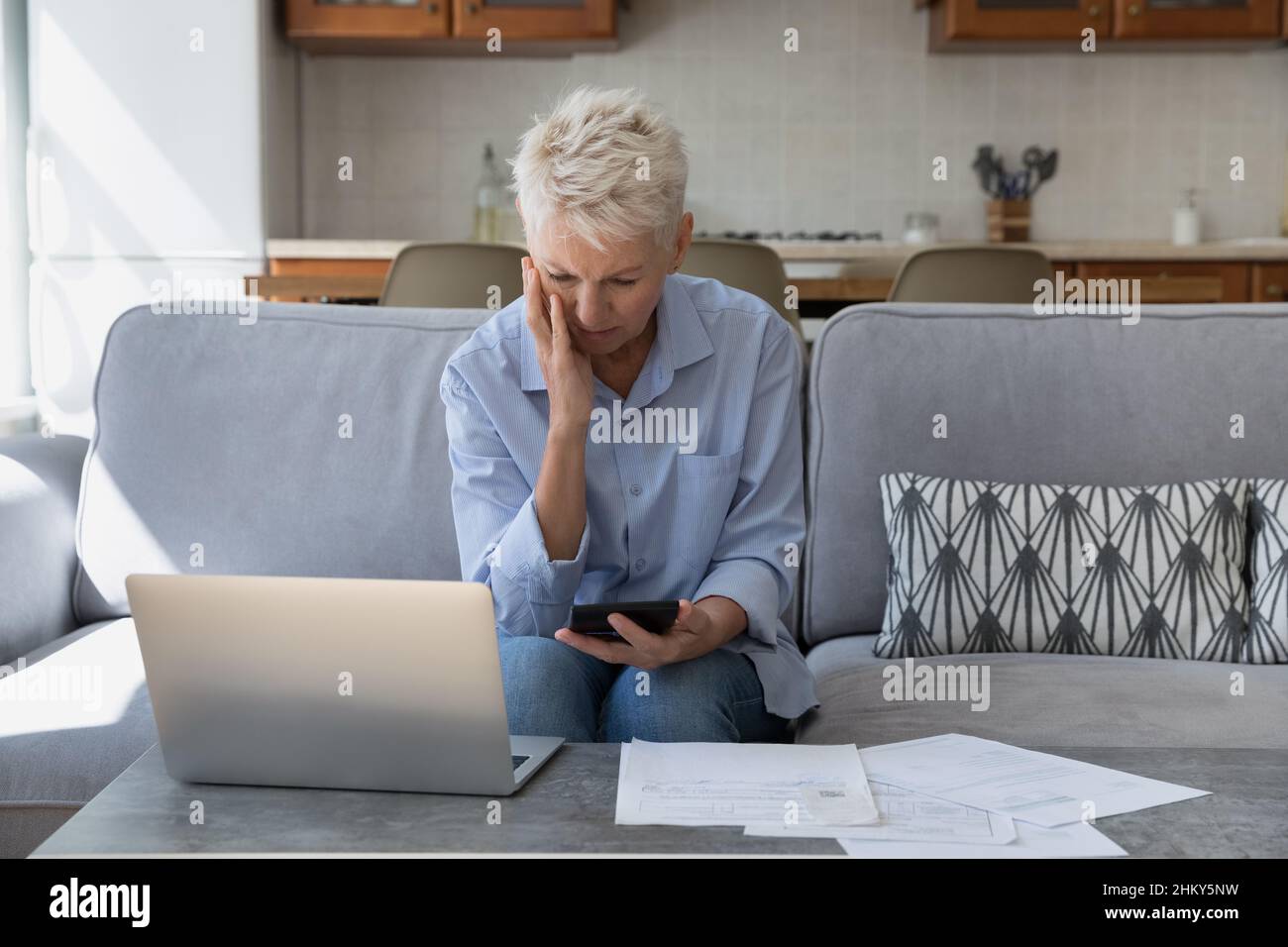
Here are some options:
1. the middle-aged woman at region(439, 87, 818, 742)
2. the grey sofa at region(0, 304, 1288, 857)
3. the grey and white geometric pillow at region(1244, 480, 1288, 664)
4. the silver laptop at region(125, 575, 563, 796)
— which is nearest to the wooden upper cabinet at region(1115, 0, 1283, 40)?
the grey sofa at region(0, 304, 1288, 857)

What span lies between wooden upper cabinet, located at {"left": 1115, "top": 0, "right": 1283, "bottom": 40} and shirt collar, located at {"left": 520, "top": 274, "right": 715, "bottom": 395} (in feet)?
10.7

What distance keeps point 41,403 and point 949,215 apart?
10.3 feet

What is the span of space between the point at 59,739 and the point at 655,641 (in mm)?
709

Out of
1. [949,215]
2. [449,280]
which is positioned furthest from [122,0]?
[949,215]

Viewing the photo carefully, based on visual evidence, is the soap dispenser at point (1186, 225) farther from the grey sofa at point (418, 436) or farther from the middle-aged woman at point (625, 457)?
the middle-aged woman at point (625, 457)

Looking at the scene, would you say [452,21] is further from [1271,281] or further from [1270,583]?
[1270,583]

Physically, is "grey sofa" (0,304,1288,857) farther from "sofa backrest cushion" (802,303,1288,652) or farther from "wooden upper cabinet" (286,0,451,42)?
"wooden upper cabinet" (286,0,451,42)

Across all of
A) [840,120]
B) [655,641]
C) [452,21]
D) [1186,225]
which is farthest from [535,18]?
[655,641]

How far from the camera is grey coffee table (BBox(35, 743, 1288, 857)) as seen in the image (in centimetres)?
85

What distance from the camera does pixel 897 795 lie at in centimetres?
93

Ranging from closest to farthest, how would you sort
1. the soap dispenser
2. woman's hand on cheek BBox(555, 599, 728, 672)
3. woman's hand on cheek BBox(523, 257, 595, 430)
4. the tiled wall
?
woman's hand on cheek BBox(555, 599, 728, 672), woman's hand on cheek BBox(523, 257, 595, 430), the soap dispenser, the tiled wall

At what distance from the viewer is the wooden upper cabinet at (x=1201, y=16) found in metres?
4.07

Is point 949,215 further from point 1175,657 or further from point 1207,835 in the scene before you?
point 1207,835

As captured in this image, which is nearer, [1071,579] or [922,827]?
[922,827]
